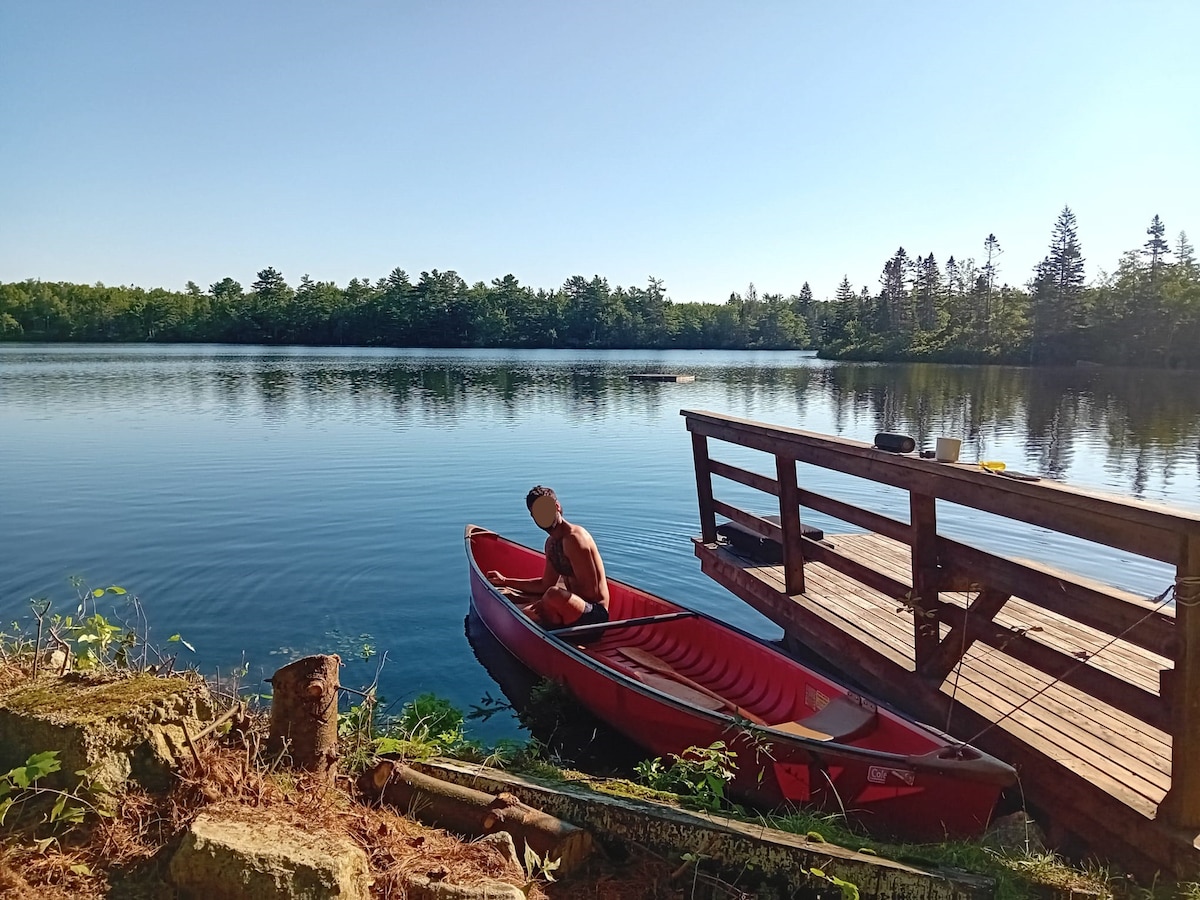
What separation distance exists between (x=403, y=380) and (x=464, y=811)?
148 feet

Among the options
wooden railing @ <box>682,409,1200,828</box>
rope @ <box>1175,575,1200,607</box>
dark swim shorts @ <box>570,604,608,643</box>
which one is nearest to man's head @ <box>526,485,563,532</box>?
dark swim shorts @ <box>570,604,608,643</box>

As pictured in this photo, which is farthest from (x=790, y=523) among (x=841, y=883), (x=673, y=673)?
(x=841, y=883)

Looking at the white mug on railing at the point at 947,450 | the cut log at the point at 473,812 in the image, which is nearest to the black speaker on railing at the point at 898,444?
the white mug on railing at the point at 947,450

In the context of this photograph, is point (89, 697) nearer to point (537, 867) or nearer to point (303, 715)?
point (303, 715)

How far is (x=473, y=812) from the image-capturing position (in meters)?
3.56

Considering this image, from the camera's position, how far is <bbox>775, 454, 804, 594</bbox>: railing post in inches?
286

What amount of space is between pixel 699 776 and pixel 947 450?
2.66 metres

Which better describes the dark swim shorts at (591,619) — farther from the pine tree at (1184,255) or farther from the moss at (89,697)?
the pine tree at (1184,255)

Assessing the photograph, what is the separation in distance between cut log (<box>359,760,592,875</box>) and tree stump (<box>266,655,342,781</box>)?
0.90 ft

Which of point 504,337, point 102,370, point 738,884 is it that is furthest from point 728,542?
point 504,337

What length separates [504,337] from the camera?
117188mm

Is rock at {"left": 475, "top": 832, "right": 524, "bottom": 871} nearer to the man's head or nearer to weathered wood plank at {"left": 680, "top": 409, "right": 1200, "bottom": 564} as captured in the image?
weathered wood plank at {"left": 680, "top": 409, "right": 1200, "bottom": 564}

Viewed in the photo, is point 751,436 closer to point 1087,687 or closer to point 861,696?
point 861,696

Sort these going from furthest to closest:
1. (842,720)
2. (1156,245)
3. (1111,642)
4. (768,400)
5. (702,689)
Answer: (1156,245) → (768,400) → (702,689) → (842,720) → (1111,642)
